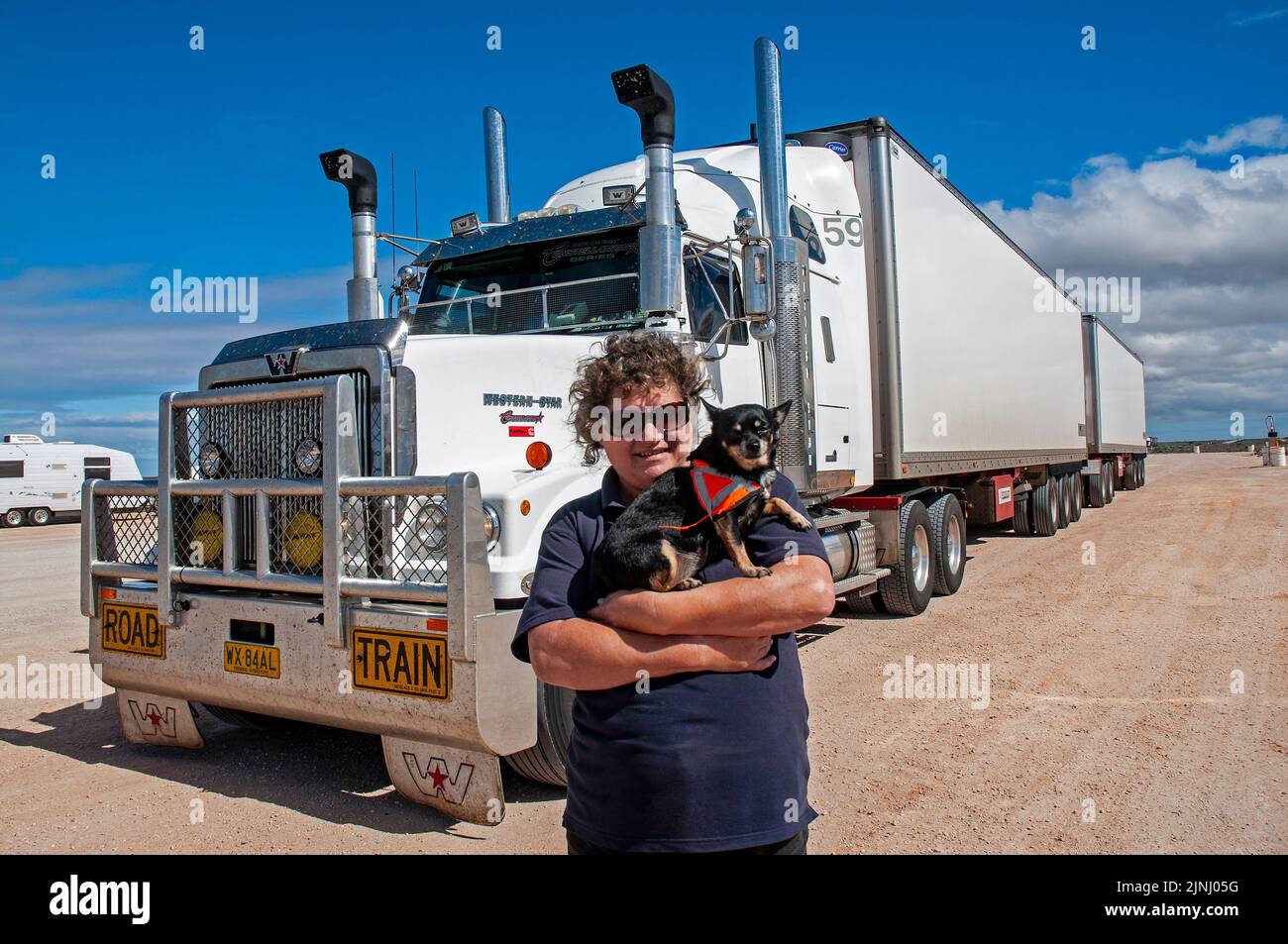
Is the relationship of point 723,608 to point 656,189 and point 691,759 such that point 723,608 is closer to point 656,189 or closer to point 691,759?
point 691,759

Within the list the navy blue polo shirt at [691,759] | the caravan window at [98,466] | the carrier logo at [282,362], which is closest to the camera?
→ the navy blue polo shirt at [691,759]

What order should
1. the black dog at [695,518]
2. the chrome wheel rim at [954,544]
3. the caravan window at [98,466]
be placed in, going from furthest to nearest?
the caravan window at [98,466] → the chrome wheel rim at [954,544] → the black dog at [695,518]

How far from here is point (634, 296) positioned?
537cm

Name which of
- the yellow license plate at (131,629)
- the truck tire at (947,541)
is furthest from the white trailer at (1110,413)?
the yellow license plate at (131,629)

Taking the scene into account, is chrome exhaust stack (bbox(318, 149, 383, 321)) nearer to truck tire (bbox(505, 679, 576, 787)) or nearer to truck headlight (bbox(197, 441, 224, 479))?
truck headlight (bbox(197, 441, 224, 479))

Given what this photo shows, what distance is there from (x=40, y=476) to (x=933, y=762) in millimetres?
31262

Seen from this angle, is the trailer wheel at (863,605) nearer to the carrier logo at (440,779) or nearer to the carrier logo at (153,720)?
the carrier logo at (440,779)

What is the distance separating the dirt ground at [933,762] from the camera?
150 inches

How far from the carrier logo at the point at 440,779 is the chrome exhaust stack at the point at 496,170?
231 inches

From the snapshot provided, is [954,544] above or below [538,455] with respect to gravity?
below

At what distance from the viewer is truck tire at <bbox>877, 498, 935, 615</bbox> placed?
337 inches

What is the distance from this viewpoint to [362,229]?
262 inches

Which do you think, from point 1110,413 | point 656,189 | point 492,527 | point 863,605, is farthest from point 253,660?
point 1110,413

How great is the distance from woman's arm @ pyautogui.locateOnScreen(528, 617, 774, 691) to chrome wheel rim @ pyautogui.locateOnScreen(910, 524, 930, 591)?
23.6ft
